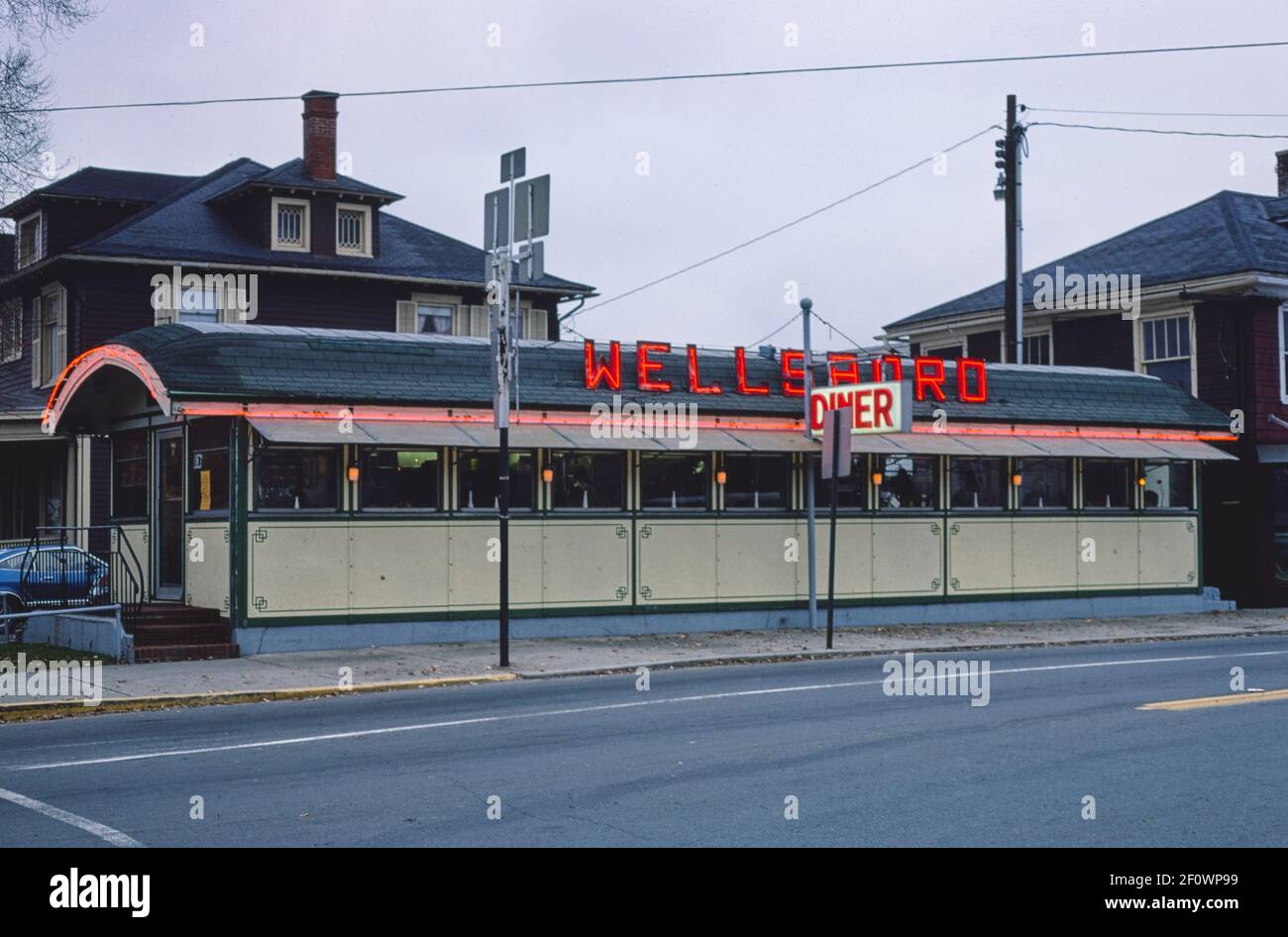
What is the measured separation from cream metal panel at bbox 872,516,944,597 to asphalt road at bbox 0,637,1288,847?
Answer: 8.42 meters

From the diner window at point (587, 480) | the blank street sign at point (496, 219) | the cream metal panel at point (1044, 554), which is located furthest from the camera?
the cream metal panel at point (1044, 554)

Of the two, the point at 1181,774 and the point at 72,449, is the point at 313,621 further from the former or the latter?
the point at 72,449

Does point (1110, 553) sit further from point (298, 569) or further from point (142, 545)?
point (142, 545)

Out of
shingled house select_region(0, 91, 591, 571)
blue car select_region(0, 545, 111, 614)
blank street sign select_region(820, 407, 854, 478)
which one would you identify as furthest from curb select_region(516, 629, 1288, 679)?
shingled house select_region(0, 91, 591, 571)

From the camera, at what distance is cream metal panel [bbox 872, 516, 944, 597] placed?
24391mm

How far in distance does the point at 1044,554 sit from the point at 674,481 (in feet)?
24.6

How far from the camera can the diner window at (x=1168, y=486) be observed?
27.5 m

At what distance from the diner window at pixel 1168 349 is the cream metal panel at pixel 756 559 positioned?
37.4ft

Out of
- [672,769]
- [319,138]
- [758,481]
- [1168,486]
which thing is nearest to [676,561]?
[758,481]

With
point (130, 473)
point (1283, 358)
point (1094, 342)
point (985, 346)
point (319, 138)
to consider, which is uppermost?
point (319, 138)

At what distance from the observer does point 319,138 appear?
1431 inches

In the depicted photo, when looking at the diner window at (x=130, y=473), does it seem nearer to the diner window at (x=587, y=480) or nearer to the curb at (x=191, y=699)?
the diner window at (x=587, y=480)

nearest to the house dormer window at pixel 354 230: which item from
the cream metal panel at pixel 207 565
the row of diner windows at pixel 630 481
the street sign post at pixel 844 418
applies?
the row of diner windows at pixel 630 481

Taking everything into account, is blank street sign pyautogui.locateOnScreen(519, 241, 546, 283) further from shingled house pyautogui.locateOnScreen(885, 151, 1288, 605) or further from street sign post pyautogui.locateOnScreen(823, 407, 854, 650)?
shingled house pyautogui.locateOnScreen(885, 151, 1288, 605)
